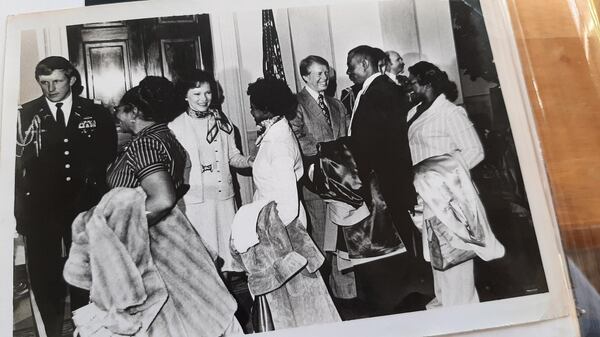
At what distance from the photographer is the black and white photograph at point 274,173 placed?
441 mm

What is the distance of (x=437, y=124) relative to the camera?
48cm

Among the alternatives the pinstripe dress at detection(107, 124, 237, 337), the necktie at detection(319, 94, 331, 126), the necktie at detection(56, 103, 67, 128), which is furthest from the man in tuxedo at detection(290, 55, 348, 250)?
the necktie at detection(56, 103, 67, 128)

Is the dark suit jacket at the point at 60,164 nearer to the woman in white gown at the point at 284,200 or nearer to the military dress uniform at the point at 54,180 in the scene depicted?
the military dress uniform at the point at 54,180

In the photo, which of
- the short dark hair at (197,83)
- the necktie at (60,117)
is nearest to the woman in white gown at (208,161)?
the short dark hair at (197,83)

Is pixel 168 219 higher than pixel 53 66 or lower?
lower

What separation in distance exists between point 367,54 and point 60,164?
0.99 ft

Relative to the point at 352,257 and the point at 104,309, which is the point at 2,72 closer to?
the point at 104,309

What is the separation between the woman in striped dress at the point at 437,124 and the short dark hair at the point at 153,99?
0.73 ft

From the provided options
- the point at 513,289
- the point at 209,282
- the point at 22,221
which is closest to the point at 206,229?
the point at 209,282

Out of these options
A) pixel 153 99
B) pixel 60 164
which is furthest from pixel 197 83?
pixel 60 164

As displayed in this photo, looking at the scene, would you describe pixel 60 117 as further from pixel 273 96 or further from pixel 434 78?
pixel 434 78

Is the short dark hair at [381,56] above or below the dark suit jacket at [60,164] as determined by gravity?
above

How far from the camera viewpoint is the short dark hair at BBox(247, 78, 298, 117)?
1.58 ft

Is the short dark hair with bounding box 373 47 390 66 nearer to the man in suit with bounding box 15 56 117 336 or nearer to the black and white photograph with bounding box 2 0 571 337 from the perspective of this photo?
the black and white photograph with bounding box 2 0 571 337
